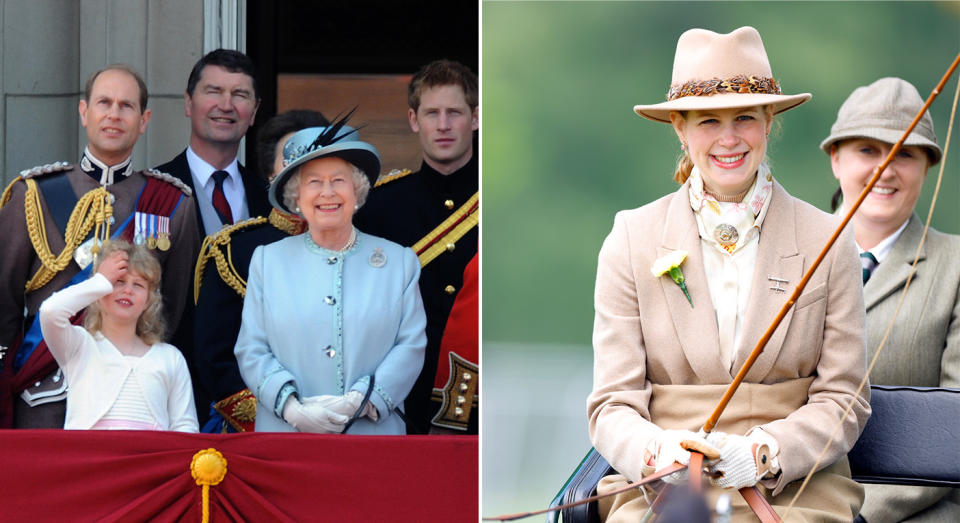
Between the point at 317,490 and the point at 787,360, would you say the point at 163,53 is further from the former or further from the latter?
the point at 787,360

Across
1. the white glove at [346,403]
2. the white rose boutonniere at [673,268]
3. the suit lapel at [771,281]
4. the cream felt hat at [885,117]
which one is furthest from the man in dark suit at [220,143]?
the cream felt hat at [885,117]

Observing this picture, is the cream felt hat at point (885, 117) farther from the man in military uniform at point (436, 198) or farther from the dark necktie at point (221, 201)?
the dark necktie at point (221, 201)

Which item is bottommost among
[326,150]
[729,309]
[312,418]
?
[312,418]

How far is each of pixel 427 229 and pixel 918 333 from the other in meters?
1.64

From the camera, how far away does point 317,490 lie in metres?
4.36

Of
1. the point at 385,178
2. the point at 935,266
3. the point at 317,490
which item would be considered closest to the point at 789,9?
the point at 935,266

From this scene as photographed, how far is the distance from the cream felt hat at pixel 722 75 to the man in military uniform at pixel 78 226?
73.7 inches

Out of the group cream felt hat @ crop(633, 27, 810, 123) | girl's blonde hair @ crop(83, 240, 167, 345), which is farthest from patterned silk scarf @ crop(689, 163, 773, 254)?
girl's blonde hair @ crop(83, 240, 167, 345)

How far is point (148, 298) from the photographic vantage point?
4.47 meters

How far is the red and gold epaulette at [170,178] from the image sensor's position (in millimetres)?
4516

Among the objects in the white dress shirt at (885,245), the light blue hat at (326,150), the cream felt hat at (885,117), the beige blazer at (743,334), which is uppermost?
the cream felt hat at (885,117)

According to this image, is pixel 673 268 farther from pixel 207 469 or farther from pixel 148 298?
pixel 148 298

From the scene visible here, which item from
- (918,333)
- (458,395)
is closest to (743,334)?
(918,333)

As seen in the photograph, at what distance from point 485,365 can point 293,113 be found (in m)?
1.11
